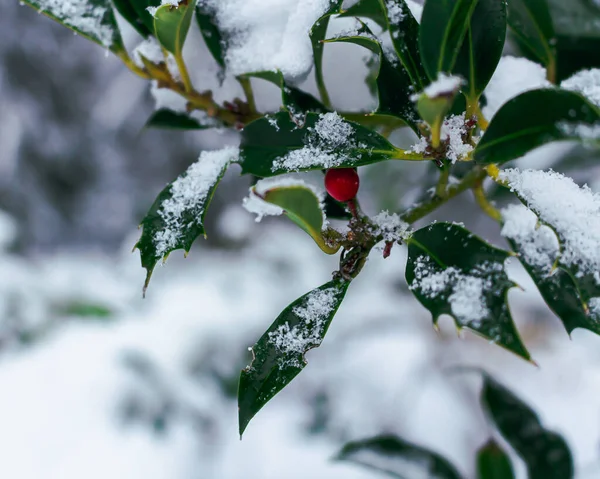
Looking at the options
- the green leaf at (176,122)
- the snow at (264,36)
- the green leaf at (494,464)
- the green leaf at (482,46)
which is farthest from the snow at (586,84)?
the green leaf at (494,464)

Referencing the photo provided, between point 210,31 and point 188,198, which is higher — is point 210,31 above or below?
above

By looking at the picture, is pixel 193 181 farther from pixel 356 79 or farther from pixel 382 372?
pixel 382 372

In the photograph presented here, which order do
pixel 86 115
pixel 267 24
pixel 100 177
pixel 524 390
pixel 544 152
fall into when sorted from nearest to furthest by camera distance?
pixel 267 24
pixel 544 152
pixel 524 390
pixel 86 115
pixel 100 177

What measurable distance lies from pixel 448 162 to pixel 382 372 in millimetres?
1395

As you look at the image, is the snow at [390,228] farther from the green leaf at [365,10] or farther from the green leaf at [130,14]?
the green leaf at [130,14]

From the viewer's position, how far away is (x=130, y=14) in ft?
1.60

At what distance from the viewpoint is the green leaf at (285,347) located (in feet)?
1.23

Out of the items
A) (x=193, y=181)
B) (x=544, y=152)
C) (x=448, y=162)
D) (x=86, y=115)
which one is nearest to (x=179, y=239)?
(x=193, y=181)

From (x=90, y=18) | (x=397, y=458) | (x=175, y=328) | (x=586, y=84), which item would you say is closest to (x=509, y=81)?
(x=586, y=84)

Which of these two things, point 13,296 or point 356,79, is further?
point 13,296

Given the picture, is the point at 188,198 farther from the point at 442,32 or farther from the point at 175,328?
the point at 175,328

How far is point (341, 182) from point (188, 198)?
0.42ft

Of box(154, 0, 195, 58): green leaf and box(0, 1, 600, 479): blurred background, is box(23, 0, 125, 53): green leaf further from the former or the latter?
box(0, 1, 600, 479): blurred background

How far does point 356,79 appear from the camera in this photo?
0.54m
